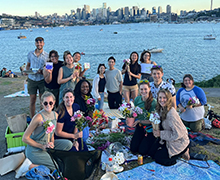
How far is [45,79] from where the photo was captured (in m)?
6.21

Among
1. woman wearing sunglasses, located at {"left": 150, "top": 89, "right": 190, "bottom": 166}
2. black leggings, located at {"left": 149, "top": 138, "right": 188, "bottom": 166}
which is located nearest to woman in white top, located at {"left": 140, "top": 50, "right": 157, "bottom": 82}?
woman wearing sunglasses, located at {"left": 150, "top": 89, "right": 190, "bottom": 166}

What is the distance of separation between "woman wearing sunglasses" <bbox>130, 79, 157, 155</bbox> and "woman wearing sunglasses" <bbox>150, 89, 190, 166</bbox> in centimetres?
36

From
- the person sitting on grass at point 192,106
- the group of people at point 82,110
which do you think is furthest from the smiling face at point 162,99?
the person sitting on grass at point 192,106

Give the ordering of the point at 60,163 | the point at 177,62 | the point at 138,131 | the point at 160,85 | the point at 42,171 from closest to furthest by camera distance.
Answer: the point at 60,163 < the point at 42,171 < the point at 138,131 < the point at 160,85 < the point at 177,62

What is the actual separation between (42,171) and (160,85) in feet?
10.8

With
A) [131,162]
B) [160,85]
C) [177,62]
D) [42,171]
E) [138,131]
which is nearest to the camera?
[42,171]

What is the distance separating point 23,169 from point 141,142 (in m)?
2.39

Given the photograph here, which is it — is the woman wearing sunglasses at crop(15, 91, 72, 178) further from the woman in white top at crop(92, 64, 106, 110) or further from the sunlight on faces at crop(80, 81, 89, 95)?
the woman in white top at crop(92, 64, 106, 110)

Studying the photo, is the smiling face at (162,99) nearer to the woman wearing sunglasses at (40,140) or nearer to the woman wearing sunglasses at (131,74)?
the woman wearing sunglasses at (40,140)

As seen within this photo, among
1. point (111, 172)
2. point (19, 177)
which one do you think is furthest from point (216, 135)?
point (19, 177)

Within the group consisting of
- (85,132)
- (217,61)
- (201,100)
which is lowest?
(217,61)

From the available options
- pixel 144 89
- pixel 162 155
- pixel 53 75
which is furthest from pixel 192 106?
pixel 53 75

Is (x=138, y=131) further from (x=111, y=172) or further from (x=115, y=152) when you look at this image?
(x=111, y=172)

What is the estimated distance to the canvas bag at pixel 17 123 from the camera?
207 inches
